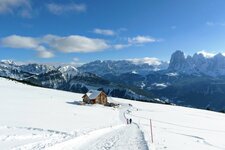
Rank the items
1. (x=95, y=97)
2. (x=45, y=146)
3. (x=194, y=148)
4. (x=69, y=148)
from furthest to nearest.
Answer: (x=95, y=97)
(x=194, y=148)
(x=69, y=148)
(x=45, y=146)

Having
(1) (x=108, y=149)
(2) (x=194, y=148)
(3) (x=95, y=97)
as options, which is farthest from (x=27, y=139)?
(3) (x=95, y=97)

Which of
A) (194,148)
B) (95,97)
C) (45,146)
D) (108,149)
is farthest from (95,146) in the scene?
(95,97)

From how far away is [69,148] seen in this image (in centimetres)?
2525

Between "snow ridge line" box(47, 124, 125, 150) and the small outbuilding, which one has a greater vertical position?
the small outbuilding

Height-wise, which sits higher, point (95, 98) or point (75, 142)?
point (95, 98)

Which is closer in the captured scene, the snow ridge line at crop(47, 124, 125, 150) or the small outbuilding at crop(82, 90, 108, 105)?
the snow ridge line at crop(47, 124, 125, 150)

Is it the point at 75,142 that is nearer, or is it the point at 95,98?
the point at 75,142

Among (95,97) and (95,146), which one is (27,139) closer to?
(95,146)

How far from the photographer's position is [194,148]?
26875 millimetres

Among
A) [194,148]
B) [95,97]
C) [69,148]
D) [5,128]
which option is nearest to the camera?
[69,148]

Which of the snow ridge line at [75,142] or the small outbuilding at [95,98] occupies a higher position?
the small outbuilding at [95,98]

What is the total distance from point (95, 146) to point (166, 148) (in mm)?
5739

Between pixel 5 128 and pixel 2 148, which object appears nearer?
pixel 2 148

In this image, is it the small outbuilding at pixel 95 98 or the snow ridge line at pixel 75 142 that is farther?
the small outbuilding at pixel 95 98
